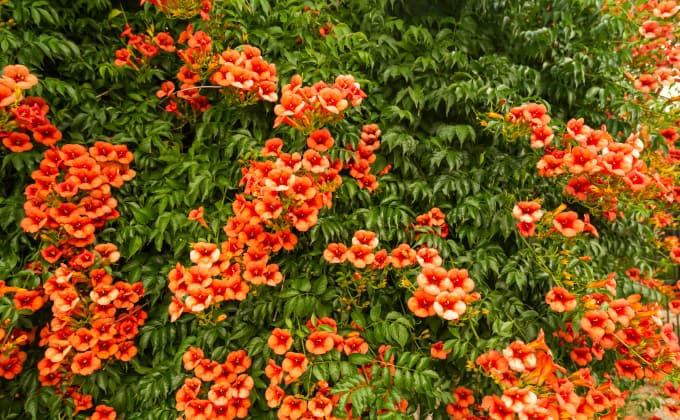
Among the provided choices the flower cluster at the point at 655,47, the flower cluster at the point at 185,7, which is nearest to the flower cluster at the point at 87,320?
the flower cluster at the point at 185,7

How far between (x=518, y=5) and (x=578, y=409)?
2742mm

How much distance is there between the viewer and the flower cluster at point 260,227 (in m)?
2.09

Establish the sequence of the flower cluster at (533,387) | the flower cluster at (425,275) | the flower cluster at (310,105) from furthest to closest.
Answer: the flower cluster at (310,105), the flower cluster at (425,275), the flower cluster at (533,387)

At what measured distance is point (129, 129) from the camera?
2748 mm

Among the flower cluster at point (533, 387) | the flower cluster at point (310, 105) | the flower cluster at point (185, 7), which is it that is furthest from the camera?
the flower cluster at point (185, 7)

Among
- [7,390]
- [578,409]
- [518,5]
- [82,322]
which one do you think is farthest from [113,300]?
[518,5]

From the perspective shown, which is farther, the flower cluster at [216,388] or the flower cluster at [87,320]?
the flower cluster at [87,320]

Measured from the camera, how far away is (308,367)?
7.14 ft

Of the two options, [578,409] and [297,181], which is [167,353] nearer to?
[297,181]

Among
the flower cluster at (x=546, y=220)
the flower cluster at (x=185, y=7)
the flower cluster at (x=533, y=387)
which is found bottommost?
the flower cluster at (x=533, y=387)

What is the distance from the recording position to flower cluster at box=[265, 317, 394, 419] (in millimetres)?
2051

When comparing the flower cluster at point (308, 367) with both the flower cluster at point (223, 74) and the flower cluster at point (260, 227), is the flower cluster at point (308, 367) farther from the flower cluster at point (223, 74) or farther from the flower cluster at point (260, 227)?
the flower cluster at point (223, 74)

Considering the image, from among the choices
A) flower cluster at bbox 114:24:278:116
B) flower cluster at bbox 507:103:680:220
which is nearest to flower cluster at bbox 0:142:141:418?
flower cluster at bbox 114:24:278:116

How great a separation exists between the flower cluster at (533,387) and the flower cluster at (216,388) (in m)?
1.24
